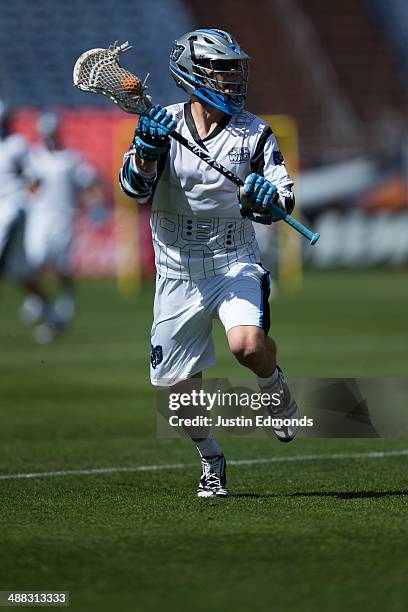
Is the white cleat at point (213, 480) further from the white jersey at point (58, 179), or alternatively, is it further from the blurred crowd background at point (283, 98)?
the blurred crowd background at point (283, 98)

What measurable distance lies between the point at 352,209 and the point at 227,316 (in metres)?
19.7

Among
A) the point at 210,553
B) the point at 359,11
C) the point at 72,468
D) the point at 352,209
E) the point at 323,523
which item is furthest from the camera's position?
the point at 359,11

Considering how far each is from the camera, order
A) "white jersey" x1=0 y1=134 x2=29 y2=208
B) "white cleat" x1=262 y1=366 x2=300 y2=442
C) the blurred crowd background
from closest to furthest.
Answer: "white cleat" x1=262 y1=366 x2=300 y2=442, "white jersey" x1=0 y1=134 x2=29 y2=208, the blurred crowd background

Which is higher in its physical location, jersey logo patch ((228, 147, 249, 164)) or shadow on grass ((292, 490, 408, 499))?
jersey logo patch ((228, 147, 249, 164))

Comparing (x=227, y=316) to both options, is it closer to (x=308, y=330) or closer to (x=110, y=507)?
(x=110, y=507)

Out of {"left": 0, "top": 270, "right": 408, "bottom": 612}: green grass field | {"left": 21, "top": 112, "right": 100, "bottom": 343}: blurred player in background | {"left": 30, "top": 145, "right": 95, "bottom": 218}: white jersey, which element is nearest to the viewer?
{"left": 0, "top": 270, "right": 408, "bottom": 612}: green grass field

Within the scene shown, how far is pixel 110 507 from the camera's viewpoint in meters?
5.71

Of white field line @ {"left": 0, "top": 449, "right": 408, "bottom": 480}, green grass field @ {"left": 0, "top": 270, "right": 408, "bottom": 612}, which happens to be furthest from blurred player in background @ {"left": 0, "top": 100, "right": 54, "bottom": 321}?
white field line @ {"left": 0, "top": 449, "right": 408, "bottom": 480}

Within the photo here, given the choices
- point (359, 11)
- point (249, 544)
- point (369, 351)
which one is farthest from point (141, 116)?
point (359, 11)

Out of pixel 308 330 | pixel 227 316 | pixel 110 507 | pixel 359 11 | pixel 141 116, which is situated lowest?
pixel 308 330

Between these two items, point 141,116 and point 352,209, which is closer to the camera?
point 141,116

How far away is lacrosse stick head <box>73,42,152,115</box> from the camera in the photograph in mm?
6246

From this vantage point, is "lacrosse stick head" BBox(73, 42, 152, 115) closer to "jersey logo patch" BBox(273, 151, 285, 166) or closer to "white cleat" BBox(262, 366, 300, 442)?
"jersey logo patch" BBox(273, 151, 285, 166)

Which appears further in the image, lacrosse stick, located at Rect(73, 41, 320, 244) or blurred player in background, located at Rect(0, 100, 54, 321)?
blurred player in background, located at Rect(0, 100, 54, 321)
